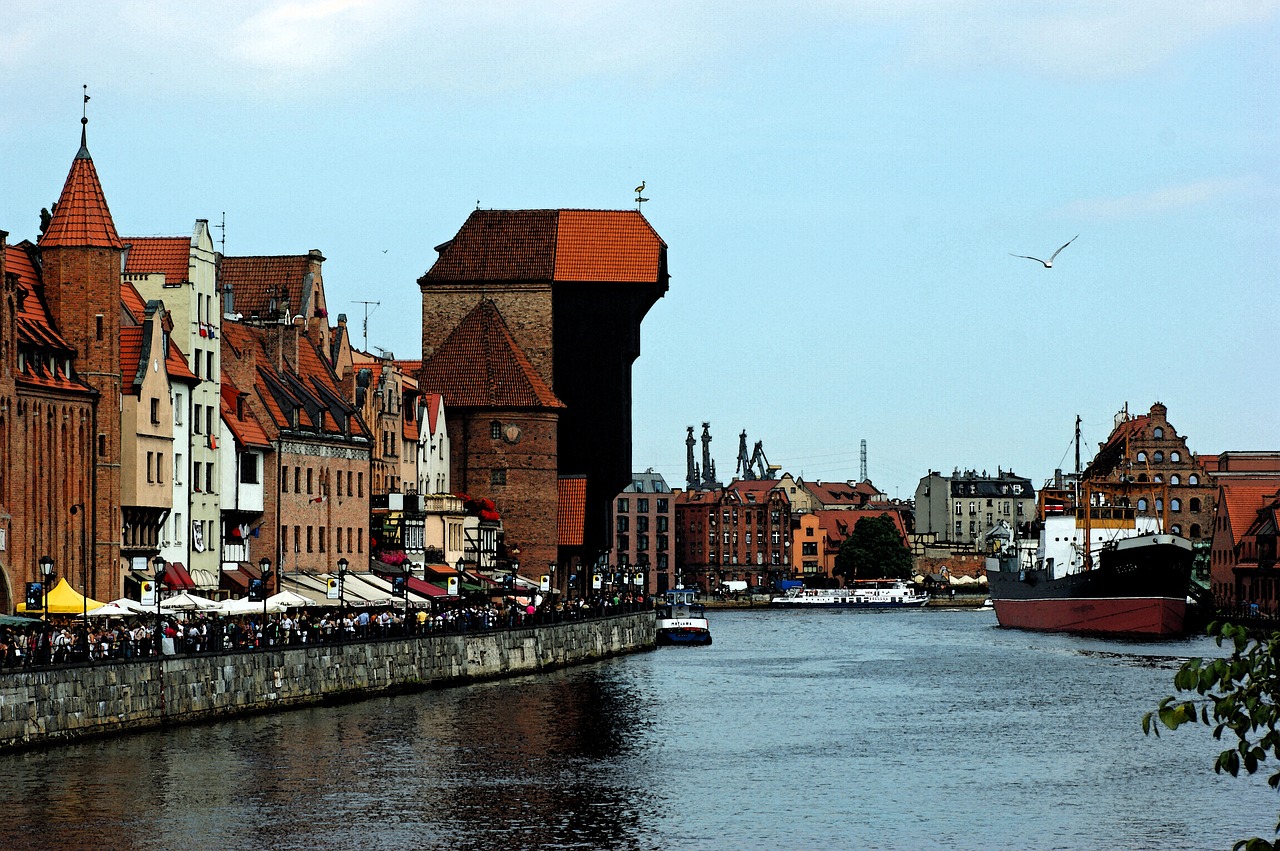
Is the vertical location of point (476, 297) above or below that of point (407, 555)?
above

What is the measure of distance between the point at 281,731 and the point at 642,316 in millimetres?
91123

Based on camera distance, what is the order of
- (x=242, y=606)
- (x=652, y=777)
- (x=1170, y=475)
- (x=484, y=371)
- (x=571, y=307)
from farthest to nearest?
1. (x=1170, y=475)
2. (x=571, y=307)
3. (x=484, y=371)
4. (x=242, y=606)
5. (x=652, y=777)

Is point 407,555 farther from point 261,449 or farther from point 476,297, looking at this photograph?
point 476,297

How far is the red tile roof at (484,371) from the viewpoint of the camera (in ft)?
427

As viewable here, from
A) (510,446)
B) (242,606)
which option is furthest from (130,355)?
(510,446)

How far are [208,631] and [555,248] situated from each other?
8073 cm

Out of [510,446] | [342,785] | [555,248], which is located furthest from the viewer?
[555,248]

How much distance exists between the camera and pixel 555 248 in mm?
138250

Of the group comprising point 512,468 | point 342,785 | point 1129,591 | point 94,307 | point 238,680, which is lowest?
point 342,785

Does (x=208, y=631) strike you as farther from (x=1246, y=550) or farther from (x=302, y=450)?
(x=1246, y=550)

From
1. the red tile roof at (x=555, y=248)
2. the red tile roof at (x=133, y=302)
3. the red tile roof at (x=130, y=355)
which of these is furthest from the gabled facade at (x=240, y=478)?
the red tile roof at (x=555, y=248)

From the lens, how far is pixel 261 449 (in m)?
87.1

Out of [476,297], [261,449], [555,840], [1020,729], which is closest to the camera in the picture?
[555,840]

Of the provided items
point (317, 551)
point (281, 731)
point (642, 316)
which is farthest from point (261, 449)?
point (642, 316)
